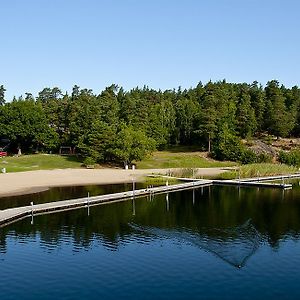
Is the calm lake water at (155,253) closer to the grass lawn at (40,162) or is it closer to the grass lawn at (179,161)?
the grass lawn at (40,162)

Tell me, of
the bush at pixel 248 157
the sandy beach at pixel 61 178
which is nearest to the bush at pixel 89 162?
the sandy beach at pixel 61 178

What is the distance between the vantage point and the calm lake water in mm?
25078

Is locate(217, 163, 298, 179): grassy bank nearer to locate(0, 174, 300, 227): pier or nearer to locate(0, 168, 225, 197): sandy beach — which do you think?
locate(0, 174, 300, 227): pier

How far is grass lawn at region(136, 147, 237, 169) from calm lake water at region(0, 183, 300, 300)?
41947mm

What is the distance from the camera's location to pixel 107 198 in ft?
175

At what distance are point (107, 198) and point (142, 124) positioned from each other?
2042 inches

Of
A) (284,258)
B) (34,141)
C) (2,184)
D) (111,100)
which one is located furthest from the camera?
(111,100)

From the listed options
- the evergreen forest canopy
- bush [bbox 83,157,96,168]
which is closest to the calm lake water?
bush [bbox 83,157,96,168]

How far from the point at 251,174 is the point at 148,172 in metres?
17.4

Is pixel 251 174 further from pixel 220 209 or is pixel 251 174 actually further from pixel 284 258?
pixel 284 258

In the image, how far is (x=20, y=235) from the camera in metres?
37.2

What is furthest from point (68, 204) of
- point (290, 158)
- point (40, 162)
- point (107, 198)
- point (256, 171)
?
point (290, 158)

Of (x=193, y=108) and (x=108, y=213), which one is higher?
(x=193, y=108)

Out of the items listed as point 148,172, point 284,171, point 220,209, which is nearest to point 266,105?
point 284,171
